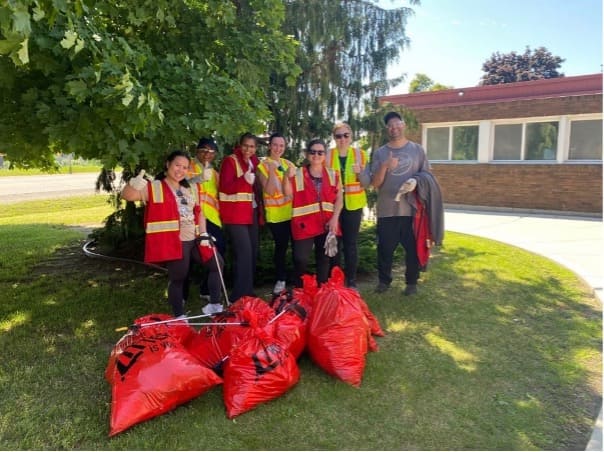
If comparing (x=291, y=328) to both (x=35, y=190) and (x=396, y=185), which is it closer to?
(x=396, y=185)

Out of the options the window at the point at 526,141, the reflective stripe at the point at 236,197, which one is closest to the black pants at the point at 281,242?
the reflective stripe at the point at 236,197

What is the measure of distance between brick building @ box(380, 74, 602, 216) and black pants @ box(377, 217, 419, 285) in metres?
9.53

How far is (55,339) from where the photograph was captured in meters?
4.44

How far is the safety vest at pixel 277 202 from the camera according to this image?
4.93 m

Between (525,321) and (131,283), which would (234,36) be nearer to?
(131,283)

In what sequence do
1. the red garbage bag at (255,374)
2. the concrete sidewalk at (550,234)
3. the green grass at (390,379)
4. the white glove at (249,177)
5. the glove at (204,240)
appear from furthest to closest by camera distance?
the concrete sidewalk at (550,234) → the white glove at (249,177) → the glove at (204,240) → the red garbage bag at (255,374) → the green grass at (390,379)

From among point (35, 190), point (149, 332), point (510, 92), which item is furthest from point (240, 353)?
point (35, 190)

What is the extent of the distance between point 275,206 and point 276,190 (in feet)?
0.72

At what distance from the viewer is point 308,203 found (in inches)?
193

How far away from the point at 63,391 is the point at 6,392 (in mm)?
398

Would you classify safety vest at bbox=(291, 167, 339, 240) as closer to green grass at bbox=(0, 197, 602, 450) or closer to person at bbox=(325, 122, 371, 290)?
person at bbox=(325, 122, 371, 290)

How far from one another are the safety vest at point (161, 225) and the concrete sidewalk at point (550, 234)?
183 inches

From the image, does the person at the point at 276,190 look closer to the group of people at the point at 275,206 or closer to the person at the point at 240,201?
the group of people at the point at 275,206

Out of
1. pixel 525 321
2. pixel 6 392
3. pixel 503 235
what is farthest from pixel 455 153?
pixel 6 392
